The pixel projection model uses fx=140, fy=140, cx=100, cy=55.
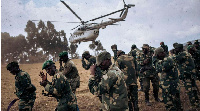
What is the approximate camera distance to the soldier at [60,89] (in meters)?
2.94

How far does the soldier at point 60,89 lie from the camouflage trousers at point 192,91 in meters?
4.18

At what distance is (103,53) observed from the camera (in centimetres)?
251

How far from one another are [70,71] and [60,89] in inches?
79.7

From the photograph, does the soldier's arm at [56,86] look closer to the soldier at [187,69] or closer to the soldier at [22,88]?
the soldier at [22,88]

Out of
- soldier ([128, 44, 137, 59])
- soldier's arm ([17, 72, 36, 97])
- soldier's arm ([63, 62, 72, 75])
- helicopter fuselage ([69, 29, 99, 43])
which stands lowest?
soldier's arm ([17, 72, 36, 97])

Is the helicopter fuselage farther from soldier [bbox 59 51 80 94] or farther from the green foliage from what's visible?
the green foliage

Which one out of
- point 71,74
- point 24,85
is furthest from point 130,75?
point 24,85

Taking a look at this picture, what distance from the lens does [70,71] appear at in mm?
4965

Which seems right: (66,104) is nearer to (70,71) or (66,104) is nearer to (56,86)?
(56,86)

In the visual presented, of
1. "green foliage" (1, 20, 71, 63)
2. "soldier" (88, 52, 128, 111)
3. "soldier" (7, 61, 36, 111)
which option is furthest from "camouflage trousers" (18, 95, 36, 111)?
"green foliage" (1, 20, 71, 63)

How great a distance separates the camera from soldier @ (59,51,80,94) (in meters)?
4.80

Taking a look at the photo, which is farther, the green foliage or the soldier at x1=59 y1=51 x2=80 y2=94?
the green foliage

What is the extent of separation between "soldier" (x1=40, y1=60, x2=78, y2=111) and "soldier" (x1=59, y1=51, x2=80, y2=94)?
1636 millimetres

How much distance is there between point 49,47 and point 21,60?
10978 millimetres
